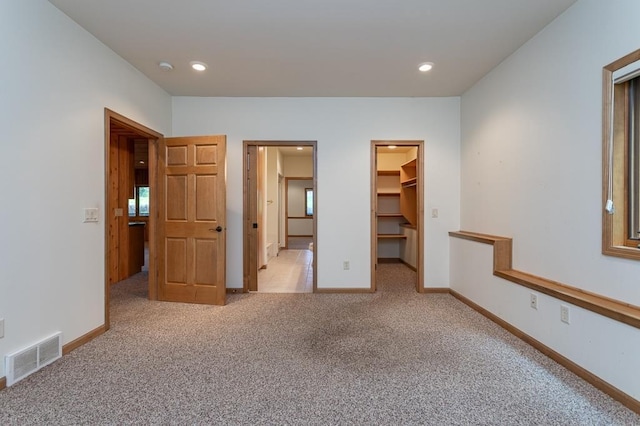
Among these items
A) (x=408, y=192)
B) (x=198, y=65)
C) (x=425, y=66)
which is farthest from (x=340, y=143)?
(x=408, y=192)

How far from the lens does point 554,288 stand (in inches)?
81.7

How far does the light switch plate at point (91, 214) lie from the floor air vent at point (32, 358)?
88 cm

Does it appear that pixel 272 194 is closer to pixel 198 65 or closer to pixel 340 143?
pixel 340 143

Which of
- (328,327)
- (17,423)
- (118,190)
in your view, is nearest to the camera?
(17,423)

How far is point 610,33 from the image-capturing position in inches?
69.7

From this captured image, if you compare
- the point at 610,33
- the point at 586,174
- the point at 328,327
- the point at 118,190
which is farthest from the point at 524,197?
the point at 118,190

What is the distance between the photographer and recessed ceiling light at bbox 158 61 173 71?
284 centimetres

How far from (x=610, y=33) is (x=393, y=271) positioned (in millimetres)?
3970

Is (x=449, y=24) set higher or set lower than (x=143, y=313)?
higher

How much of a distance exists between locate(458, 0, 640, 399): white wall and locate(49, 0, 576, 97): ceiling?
30 cm

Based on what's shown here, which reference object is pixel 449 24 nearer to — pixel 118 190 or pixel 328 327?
pixel 328 327

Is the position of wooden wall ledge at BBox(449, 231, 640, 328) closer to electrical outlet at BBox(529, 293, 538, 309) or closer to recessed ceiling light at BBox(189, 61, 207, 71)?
electrical outlet at BBox(529, 293, 538, 309)

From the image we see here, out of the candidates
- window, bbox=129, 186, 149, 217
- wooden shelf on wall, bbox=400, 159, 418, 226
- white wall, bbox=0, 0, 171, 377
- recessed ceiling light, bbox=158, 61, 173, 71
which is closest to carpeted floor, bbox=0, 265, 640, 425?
white wall, bbox=0, 0, 171, 377

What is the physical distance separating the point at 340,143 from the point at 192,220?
81.9 inches
